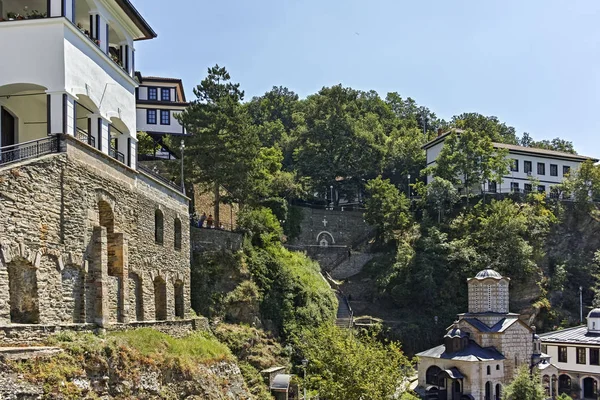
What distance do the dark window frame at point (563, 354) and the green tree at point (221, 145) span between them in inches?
1141

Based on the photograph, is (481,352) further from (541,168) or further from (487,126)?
(487,126)

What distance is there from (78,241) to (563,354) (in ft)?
147

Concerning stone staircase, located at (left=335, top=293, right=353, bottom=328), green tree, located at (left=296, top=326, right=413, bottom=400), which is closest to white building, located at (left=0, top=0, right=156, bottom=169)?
green tree, located at (left=296, top=326, right=413, bottom=400)

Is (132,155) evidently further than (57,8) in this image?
Yes

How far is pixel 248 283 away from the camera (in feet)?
123

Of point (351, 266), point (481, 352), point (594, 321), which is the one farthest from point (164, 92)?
point (594, 321)

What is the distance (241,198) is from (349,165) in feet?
107

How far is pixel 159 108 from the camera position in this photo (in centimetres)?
5059

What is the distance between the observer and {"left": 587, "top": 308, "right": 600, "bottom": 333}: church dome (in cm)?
5497

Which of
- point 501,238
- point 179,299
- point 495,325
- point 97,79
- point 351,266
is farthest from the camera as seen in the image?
point 351,266

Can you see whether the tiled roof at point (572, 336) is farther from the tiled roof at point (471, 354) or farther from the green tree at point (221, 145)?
the green tree at point (221, 145)

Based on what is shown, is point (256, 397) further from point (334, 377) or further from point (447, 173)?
point (447, 173)

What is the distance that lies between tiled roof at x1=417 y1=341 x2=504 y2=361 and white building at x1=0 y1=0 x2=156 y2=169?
29.6 meters

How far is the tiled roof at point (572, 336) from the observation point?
54.2 m
